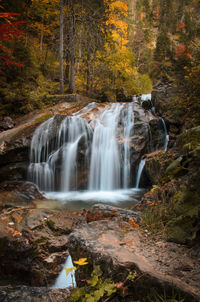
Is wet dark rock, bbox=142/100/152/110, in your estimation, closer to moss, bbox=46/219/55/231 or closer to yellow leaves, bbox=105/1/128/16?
yellow leaves, bbox=105/1/128/16

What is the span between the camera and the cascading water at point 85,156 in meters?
8.20

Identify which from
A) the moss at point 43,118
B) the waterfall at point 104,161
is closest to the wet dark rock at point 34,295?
the waterfall at point 104,161

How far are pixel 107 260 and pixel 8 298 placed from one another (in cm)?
121

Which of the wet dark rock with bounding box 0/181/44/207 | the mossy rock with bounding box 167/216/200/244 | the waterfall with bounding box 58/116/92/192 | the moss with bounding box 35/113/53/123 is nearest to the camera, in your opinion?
the mossy rock with bounding box 167/216/200/244

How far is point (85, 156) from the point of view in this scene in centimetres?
862

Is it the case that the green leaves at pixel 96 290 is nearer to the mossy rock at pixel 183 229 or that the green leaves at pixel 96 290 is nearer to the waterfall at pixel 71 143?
the mossy rock at pixel 183 229

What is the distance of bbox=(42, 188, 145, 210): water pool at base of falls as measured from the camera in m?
6.54

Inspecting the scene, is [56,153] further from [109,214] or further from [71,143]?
[109,214]

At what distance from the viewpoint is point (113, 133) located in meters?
9.44

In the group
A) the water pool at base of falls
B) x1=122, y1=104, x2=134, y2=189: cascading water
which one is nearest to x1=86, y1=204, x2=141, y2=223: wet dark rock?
the water pool at base of falls

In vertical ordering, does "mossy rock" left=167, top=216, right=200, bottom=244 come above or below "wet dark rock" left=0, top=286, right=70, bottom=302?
above

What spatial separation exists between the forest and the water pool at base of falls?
39 mm

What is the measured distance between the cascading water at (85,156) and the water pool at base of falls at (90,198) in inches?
3.2

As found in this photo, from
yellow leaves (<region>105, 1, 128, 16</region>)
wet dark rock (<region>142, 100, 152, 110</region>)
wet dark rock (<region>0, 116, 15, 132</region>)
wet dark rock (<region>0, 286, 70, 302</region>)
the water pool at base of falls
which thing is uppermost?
yellow leaves (<region>105, 1, 128, 16</region>)
